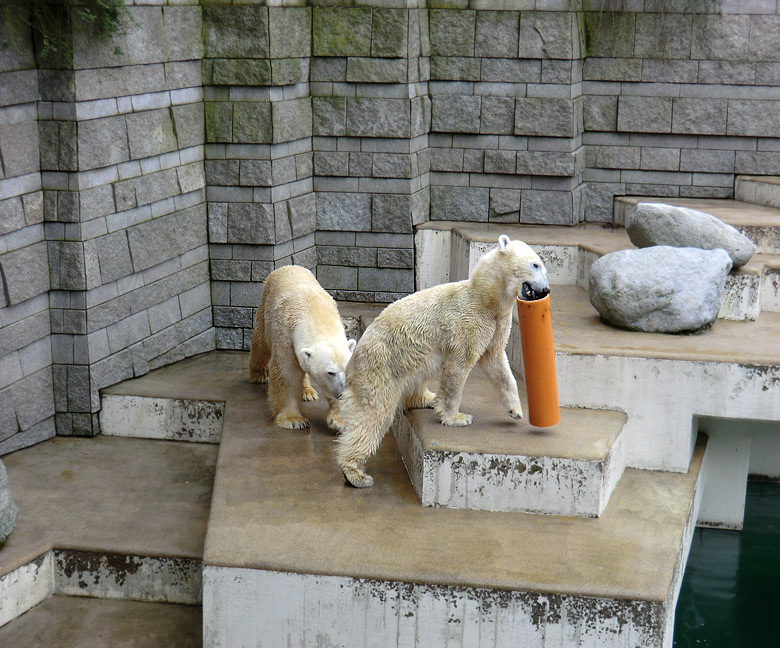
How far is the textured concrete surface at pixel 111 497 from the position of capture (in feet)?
15.3

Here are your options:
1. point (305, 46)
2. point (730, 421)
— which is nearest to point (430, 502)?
point (730, 421)

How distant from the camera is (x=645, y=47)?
25.9 ft

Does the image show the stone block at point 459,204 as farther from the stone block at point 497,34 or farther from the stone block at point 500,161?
the stone block at point 497,34

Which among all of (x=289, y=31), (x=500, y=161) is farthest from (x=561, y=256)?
(x=289, y=31)

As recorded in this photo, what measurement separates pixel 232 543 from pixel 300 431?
4.72ft

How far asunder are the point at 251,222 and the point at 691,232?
321 centimetres

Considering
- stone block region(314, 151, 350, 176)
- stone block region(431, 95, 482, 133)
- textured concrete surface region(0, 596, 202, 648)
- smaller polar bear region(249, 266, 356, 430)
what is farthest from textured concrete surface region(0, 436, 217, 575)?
stone block region(431, 95, 482, 133)

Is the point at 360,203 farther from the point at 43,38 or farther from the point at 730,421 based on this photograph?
the point at 730,421

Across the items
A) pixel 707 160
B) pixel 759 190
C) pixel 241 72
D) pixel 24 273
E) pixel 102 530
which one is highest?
pixel 241 72

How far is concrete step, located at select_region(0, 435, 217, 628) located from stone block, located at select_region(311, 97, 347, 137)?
304 cm

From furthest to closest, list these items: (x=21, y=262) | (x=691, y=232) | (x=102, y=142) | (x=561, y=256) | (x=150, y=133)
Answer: (x=561, y=256) < (x=150, y=133) < (x=691, y=232) < (x=102, y=142) < (x=21, y=262)

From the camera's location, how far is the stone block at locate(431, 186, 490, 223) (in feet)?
26.1

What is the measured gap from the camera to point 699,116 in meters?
7.97

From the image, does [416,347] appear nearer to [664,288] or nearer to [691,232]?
[664,288]
